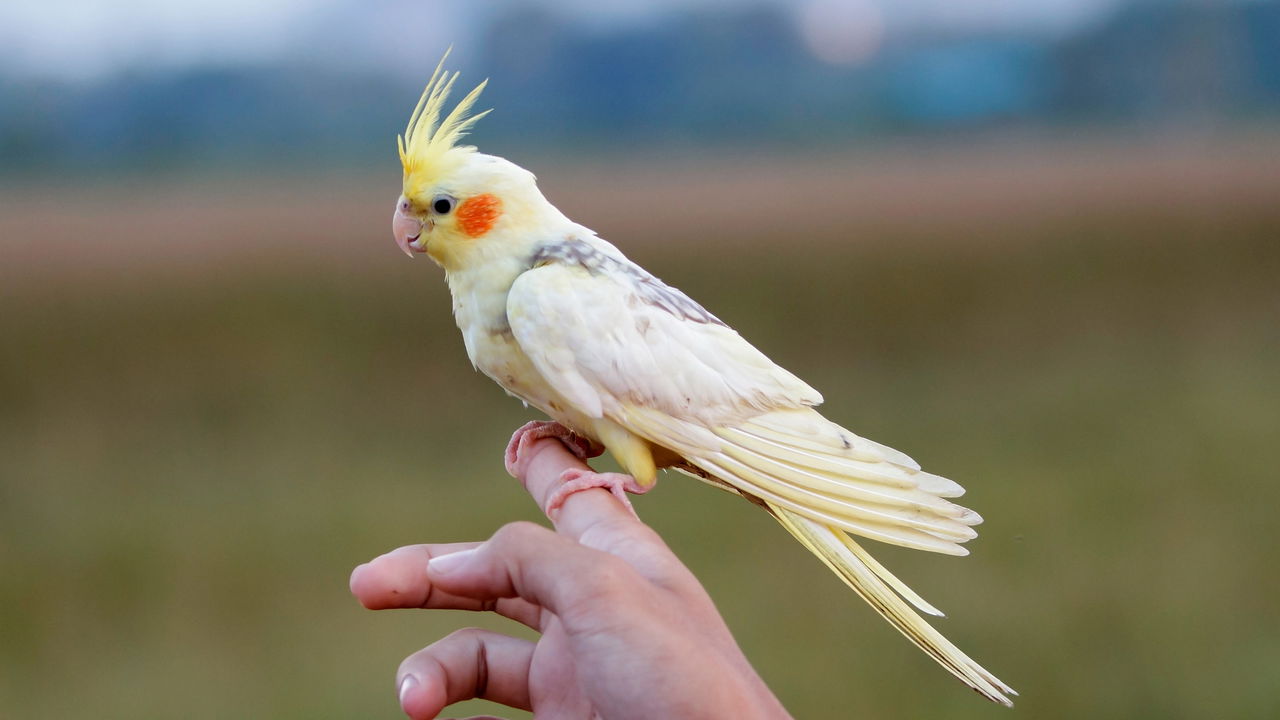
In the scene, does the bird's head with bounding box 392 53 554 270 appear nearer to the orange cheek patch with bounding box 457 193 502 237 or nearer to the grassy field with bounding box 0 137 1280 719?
the orange cheek patch with bounding box 457 193 502 237

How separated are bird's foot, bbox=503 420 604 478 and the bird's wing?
0.23 metres

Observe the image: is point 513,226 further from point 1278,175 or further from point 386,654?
point 1278,175

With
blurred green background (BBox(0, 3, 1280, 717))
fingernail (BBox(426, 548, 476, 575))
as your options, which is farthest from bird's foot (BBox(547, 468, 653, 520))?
blurred green background (BBox(0, 3, 1280, 717))

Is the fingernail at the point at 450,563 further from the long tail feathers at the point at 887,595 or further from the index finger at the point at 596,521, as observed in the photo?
the long tail feathers at the point at 887,595

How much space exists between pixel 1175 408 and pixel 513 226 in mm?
4343

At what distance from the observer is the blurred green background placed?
133 inches

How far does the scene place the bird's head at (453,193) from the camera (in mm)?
1465

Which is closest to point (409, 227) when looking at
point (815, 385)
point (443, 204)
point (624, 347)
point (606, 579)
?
point (443, 204)

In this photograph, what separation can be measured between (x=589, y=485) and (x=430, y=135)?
0.57 m

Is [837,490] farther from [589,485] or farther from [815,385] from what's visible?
[815,385]

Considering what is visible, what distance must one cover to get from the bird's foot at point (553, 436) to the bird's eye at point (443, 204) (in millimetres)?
356

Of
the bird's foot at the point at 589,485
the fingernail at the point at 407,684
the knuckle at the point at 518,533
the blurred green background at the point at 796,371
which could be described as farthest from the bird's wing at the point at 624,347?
the blurred green background at the point at 796,371

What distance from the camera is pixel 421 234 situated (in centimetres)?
150

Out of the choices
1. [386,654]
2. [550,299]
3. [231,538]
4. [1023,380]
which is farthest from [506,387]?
[1023,380]
